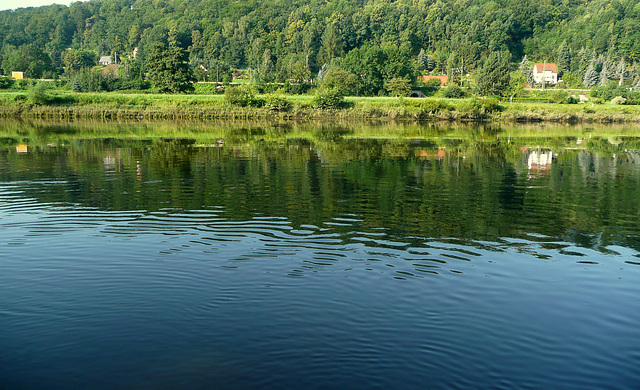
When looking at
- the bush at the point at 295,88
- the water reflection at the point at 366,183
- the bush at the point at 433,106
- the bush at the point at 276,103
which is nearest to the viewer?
the water reflection at the point at 366,183

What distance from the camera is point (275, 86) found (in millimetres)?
99250

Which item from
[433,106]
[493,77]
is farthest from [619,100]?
[433,106]

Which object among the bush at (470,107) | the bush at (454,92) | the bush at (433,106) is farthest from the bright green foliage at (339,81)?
the bush at (470,107)

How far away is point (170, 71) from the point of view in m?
89.6

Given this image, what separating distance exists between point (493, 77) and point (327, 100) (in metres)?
32.4

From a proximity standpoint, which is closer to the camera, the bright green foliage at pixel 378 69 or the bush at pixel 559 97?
the bush at pixel 559 97

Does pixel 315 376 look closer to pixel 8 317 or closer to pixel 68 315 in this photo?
pixel 68 315

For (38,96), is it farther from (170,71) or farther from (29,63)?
(29,63)

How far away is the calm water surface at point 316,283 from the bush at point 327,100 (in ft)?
186

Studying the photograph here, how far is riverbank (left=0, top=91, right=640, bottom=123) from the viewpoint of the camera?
7594cm

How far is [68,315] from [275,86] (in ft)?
301

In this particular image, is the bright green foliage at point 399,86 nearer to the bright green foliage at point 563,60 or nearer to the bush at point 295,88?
the bush at point 295,88

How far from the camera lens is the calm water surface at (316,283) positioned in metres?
8.49

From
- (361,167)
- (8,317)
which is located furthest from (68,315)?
(361,167)
